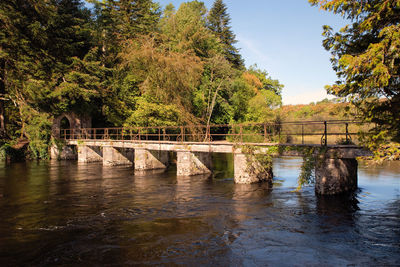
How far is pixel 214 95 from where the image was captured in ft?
109

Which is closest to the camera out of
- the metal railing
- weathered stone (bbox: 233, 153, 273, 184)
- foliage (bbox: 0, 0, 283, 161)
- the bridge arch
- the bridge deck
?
the bridge deck

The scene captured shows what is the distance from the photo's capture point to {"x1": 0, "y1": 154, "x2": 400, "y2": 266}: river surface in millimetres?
8062

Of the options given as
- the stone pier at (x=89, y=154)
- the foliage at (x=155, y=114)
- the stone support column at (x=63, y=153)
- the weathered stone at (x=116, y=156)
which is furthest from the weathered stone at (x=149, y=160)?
the stone support column at (x=63, y=153)

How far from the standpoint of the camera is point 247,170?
16.6 metres

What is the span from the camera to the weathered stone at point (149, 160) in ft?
76.6

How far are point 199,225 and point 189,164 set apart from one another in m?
9.52

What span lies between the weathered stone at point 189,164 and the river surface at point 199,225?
2.19 metres

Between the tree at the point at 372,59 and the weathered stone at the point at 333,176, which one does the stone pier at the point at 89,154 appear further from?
the tree at the point at 372,59

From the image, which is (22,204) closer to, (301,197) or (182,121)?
(301,197)

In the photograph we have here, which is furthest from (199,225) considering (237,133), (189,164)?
(237,133)

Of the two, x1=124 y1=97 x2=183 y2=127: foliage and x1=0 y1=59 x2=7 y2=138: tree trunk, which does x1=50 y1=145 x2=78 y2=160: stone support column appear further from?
x1=124 y1=97 x2=183 y2=127: foliage

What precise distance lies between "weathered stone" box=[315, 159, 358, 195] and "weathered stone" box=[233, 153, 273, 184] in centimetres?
359

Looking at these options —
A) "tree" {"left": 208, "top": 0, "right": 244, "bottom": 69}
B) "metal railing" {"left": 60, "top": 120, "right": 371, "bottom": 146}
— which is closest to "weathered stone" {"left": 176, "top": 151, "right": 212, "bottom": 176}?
"metal railing" {"left": 60, "top": 120, "right": 371, "bottom": 146}

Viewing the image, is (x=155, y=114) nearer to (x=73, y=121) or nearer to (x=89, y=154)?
(x=89, y=154)
